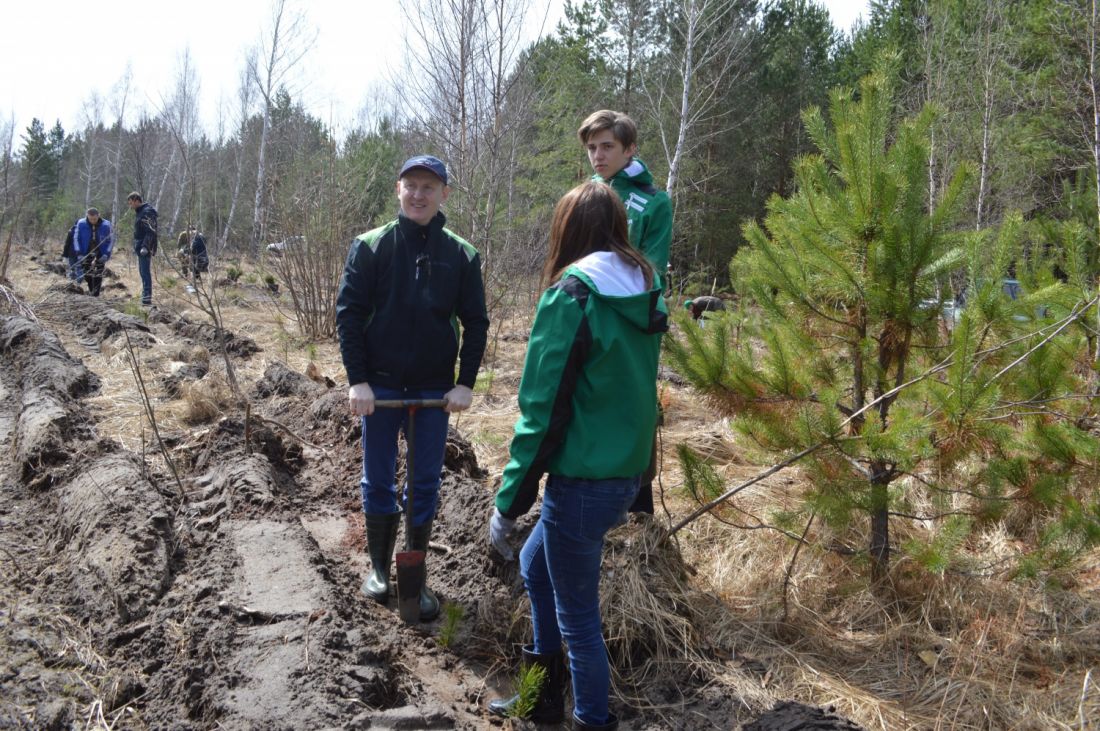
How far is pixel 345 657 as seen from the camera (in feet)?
8.89

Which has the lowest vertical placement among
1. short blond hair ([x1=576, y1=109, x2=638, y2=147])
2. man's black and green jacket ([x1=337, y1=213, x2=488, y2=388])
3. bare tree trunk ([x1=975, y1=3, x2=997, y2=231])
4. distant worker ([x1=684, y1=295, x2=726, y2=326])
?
man's black and green jacket ([x1=337, y1=213, x2=488, y2=388])

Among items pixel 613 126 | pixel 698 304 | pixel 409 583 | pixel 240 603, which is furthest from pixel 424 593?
pixel 698 304

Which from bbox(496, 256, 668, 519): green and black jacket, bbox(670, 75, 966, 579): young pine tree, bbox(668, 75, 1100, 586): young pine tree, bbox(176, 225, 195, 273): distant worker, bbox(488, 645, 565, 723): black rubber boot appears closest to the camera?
bbox(496, 256, 668, 519): green and black jacket

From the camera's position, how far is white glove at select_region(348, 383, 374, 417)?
3.11 m

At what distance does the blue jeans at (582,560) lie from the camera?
2250 mm

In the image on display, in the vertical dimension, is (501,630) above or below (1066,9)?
below

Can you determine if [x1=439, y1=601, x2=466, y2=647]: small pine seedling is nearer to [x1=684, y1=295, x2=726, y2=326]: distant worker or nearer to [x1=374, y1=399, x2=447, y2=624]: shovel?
[x1=374, y1=399, x2=447, y2=624]: shovel

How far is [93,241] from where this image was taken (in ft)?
42.7

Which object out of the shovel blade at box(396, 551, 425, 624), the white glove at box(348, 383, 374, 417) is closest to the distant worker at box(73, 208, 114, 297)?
the white glove at box(348, 383, 374, 417)

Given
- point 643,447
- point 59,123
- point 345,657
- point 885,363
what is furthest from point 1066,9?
point 59,123

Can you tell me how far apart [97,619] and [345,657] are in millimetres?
1254

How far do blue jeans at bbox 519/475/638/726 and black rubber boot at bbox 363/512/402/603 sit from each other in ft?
3.68

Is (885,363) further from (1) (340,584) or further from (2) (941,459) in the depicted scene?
(1) (340,584)

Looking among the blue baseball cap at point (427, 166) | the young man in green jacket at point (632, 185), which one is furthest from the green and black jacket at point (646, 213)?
the blue baseball cap at point (427, 166)
